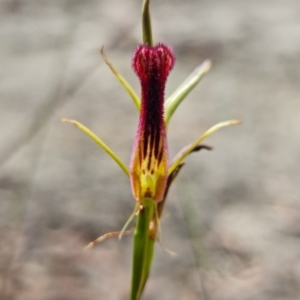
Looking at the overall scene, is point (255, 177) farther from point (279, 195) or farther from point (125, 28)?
point (125, 28)

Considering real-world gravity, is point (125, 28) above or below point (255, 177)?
above

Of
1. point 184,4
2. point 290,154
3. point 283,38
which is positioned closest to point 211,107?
point 290,154

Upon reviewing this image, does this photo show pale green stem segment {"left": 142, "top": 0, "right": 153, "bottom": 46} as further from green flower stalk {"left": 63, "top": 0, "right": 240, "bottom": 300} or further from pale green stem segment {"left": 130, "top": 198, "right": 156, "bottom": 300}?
pale green stem segment {"left": 130, "top": 198, "right": 156, "bottom": 300}

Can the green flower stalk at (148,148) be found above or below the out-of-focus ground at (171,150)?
below

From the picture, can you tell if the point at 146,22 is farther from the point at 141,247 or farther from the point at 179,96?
the point at 141,247

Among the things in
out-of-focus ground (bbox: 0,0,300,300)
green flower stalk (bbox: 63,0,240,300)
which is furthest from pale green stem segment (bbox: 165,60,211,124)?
out-of-focus ground (bbox: 0,0,300,300)

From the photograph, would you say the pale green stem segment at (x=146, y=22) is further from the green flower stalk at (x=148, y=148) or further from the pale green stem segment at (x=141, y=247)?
the pale green stem segment at (x=141, y=247)

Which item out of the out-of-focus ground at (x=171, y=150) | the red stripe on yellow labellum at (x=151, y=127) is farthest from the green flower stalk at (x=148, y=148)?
the out-of-focus ground at (x=171, y=150)
